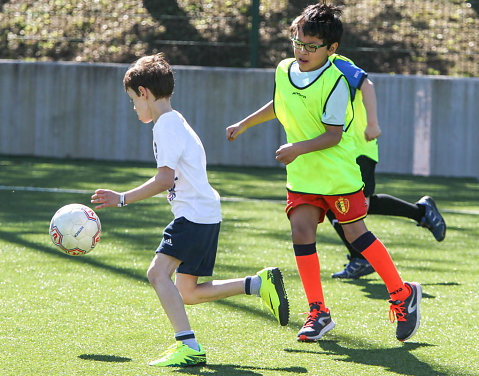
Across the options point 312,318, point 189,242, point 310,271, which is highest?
point 189,242

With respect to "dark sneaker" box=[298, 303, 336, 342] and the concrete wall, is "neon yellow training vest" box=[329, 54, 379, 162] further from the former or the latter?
the concrete wall

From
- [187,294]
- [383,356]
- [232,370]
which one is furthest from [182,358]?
[383,356]

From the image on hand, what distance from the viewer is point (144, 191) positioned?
4070mm

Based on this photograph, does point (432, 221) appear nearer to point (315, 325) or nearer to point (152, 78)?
point (315, 325)

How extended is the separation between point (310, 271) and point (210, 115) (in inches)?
349

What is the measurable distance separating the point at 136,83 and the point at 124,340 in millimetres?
1297

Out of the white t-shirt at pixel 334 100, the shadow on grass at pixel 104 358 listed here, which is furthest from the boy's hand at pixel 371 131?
the shadow on grass at pixel 104 358

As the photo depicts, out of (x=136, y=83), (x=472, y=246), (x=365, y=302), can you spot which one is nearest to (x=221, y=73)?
(x=472, y=246)

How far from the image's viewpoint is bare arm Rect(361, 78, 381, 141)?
566 cm

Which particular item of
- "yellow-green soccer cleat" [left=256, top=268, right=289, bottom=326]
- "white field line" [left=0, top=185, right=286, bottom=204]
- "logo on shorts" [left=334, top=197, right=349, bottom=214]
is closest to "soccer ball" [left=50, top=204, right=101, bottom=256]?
"yellow-green soccer cleat" [left=256, top=268, right=289, bottom=326]

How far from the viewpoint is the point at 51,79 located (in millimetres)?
13766

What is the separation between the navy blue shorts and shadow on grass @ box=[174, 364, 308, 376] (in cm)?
53

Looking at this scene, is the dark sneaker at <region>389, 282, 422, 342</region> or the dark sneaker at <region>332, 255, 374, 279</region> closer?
the dark sneaker at <region>389, 282, 422, 342</region>

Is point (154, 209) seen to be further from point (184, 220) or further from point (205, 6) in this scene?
point (205, 6)
